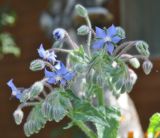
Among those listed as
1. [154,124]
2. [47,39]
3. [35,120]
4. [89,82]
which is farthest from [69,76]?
[47,39]

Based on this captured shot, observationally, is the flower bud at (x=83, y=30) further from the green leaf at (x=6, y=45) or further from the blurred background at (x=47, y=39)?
the blurred background at (x=47, y=39)

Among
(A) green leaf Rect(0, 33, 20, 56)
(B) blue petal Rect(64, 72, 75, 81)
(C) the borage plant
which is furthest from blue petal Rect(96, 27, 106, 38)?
(A) green leaf Rect(0, 33, 20, 56)

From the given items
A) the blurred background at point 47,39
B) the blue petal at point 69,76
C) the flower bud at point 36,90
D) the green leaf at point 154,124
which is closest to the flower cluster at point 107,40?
the blue petal at point 69,76

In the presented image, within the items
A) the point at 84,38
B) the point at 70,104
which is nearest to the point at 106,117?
the point at 70,104

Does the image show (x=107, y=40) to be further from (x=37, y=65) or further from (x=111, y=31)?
(x=37, y=65)

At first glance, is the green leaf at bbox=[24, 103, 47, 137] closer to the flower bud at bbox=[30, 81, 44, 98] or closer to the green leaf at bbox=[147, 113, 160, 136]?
the flower bud at bbox=[30, 81, 44, 98]

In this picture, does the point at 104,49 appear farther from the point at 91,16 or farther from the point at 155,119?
the point at 91,16
